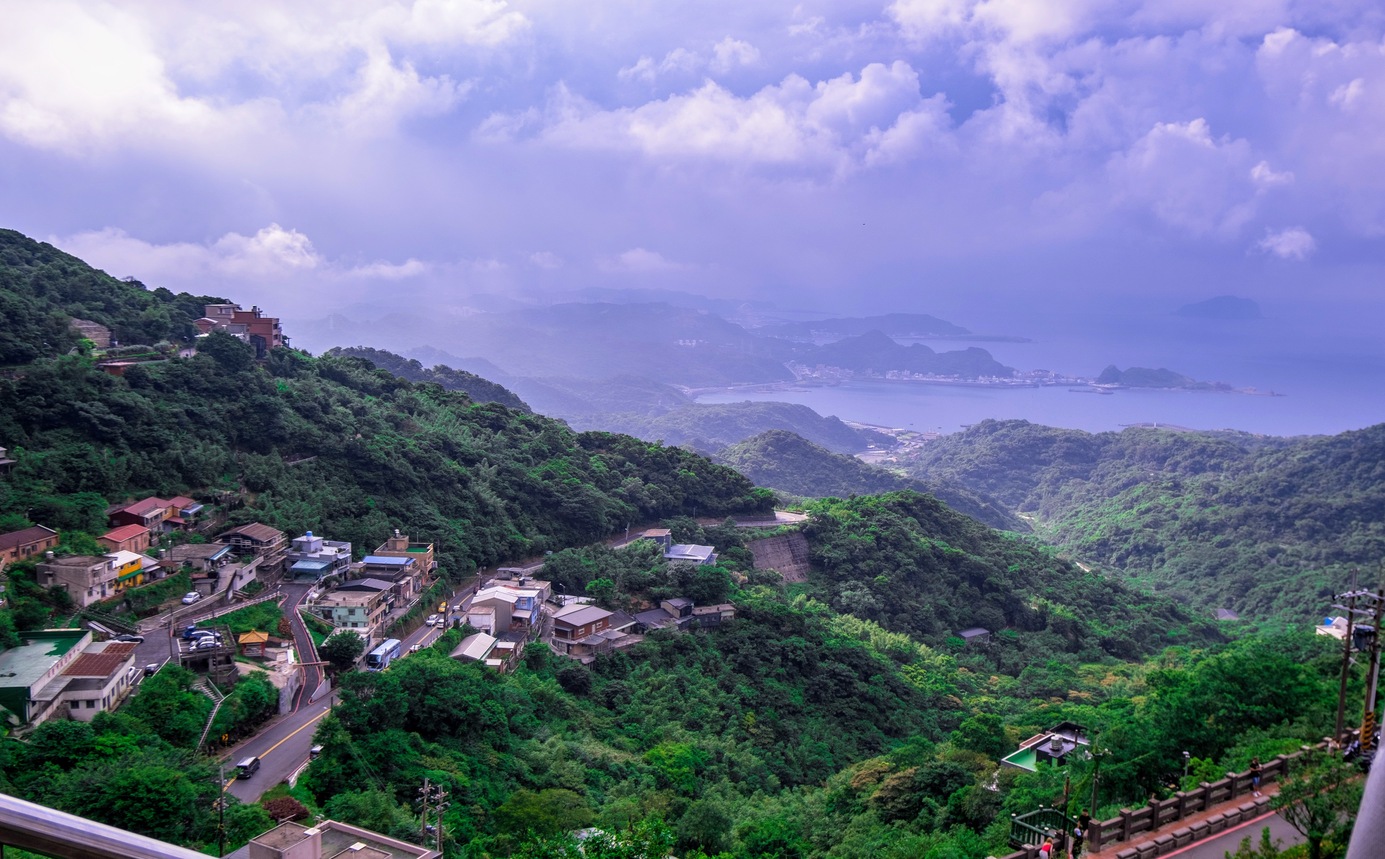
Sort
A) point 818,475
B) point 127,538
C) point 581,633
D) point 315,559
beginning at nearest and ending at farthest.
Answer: point 127,538 < point 315,559 < point 581,633 < point 818,475

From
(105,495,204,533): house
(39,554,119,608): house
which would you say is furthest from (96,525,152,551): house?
(39,554,119,608): house

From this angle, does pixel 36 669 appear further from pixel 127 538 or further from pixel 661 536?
pixel 661 536

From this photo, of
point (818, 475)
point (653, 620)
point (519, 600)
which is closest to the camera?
point (519, 600)

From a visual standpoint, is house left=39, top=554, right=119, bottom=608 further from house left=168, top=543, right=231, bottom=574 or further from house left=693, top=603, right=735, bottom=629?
house left=693, top=603, right=735, bottom=629

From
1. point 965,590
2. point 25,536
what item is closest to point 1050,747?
point 965,590

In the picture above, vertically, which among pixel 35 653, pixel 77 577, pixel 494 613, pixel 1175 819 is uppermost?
pixel 77 577

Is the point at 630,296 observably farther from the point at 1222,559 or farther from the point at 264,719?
the point at 264,719
